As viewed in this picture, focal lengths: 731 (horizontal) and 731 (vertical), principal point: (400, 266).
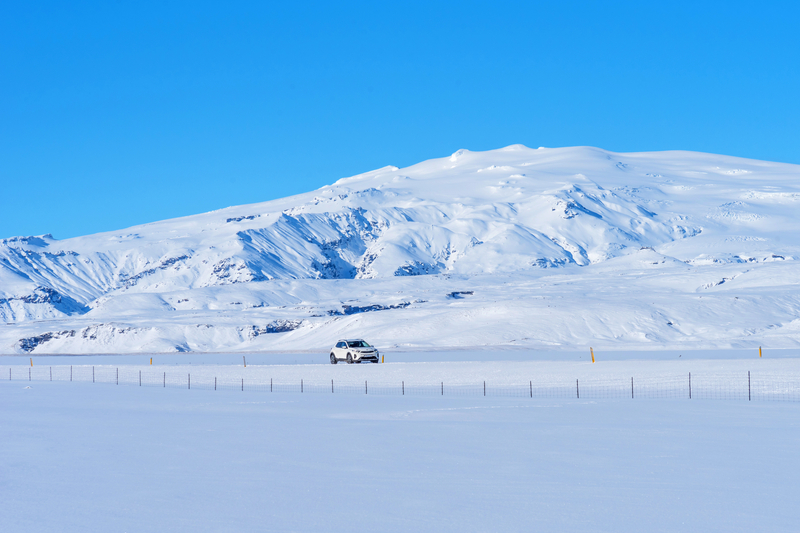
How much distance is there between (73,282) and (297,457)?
200m

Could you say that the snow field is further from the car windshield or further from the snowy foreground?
the snowy foreground

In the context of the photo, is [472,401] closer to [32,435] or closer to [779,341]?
[32,435]

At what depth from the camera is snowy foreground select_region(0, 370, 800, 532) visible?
32.7 ft

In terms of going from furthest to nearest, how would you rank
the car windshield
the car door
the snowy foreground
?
1. the car windshield
2. the car door
3. the snowy foreground

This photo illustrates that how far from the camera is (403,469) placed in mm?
13414

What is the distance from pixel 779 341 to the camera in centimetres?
5256

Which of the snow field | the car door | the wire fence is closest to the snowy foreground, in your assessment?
the wire fence

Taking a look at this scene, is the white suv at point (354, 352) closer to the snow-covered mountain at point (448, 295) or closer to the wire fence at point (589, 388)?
the wire fence at point (589, 388)

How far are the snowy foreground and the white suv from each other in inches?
756

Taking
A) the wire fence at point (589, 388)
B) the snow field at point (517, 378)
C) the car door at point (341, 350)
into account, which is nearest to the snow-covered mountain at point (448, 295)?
the snow field at point (517, 378)

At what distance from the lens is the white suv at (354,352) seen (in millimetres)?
42969

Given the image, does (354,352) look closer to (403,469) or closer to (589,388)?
(589,388)

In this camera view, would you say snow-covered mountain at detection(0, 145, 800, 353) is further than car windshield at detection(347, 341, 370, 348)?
Yes

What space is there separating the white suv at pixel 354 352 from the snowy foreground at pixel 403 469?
63.0 ft
